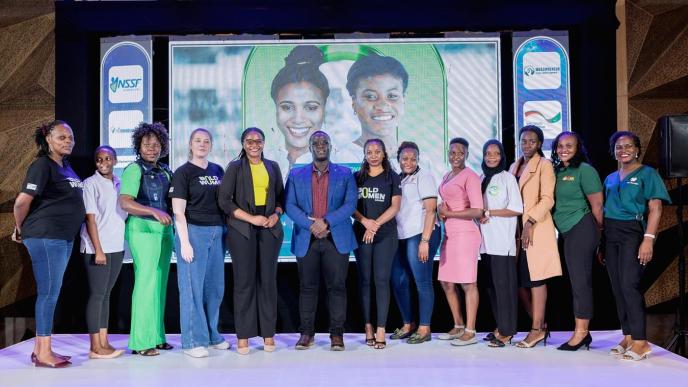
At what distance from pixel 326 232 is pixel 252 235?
1.75ft

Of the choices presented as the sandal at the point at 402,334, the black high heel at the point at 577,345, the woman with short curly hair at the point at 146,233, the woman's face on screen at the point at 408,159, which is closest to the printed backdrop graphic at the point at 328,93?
the woman's face on screen at the point at 408,159

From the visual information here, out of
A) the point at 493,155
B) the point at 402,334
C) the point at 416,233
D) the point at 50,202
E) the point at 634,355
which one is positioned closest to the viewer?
the point at 50,202

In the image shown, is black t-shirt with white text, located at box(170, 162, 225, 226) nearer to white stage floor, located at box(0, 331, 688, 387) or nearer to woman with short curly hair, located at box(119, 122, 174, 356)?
A: woman with short curly hair, located at box(119, 122, 174, 356)

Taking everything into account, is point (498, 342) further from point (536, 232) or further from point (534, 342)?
point (536, 232)

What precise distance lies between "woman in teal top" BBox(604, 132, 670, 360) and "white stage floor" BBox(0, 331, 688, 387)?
0.28m

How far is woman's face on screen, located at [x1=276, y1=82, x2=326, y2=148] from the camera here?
5844 mm

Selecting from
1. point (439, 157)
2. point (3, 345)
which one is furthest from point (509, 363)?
point (3, 345)

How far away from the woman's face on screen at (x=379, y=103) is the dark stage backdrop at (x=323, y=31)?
48cm

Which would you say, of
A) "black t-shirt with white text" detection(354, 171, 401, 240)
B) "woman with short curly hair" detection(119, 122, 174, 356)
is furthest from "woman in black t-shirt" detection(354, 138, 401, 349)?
"woman with short curly hair" detection(119, 122, 174, 356)

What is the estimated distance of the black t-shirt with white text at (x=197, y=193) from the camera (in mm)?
4469

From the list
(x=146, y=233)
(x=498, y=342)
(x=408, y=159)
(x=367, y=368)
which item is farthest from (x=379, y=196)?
(x=146, y=233)

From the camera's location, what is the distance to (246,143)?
4.59m

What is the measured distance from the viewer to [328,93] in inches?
231

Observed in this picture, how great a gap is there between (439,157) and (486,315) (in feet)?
4.91
